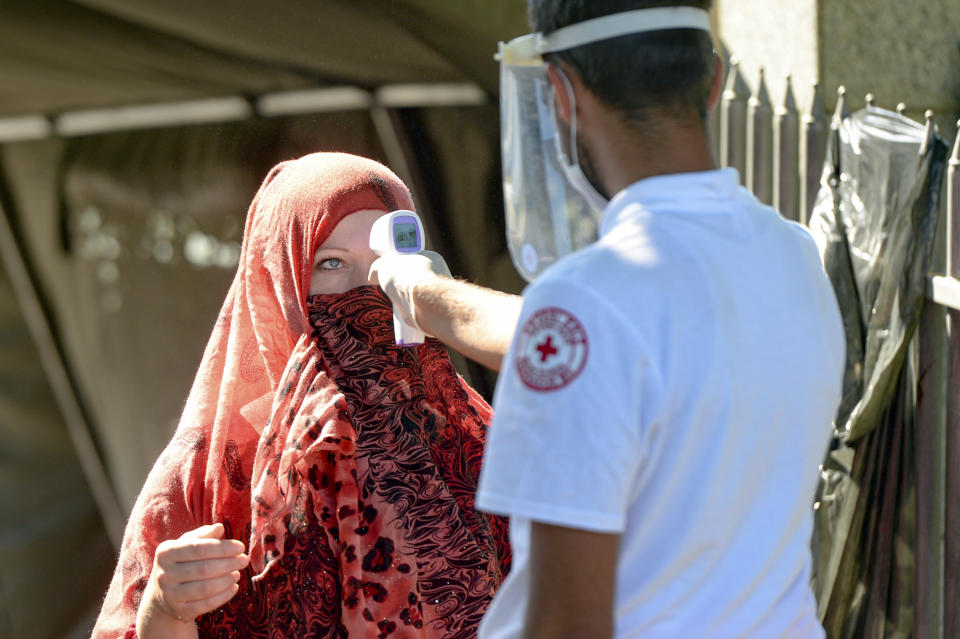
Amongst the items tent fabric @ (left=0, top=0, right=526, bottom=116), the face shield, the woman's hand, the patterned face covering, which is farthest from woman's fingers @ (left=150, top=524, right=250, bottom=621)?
tent fabric @ (left=0, top=0, right=526, bottom=116)

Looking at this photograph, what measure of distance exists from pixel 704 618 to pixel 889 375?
198 cm

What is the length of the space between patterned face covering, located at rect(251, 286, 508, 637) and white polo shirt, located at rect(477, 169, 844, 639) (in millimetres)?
580

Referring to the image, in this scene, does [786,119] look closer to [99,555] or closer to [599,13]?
[599,13]

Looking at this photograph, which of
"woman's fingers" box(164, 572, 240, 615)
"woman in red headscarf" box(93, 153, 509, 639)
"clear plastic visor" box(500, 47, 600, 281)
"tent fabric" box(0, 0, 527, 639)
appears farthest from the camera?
"tent fabric" box(0, 0, 527, 639)

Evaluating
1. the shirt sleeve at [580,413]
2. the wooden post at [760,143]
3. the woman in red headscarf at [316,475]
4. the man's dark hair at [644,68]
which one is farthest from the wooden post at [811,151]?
the shirt sleeve at [580,413]

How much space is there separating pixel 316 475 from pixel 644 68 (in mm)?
967

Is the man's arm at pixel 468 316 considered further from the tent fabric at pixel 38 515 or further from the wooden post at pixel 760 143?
the wooden post at pixel 760 143

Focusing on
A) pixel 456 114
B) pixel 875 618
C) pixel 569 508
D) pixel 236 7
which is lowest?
pixel 875 618

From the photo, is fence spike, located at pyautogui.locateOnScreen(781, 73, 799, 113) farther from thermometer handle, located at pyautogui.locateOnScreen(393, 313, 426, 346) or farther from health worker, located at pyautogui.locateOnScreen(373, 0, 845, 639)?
health worker, located at pyautogui.locateOnScreen(373, 0, 845, 639)

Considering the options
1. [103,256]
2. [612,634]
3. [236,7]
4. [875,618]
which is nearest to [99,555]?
[103,256]

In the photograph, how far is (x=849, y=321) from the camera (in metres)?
2.89

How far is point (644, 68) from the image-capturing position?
3.49 ft

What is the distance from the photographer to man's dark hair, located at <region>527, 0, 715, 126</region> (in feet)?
3.50

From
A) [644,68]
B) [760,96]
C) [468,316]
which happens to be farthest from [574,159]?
[760,96]
